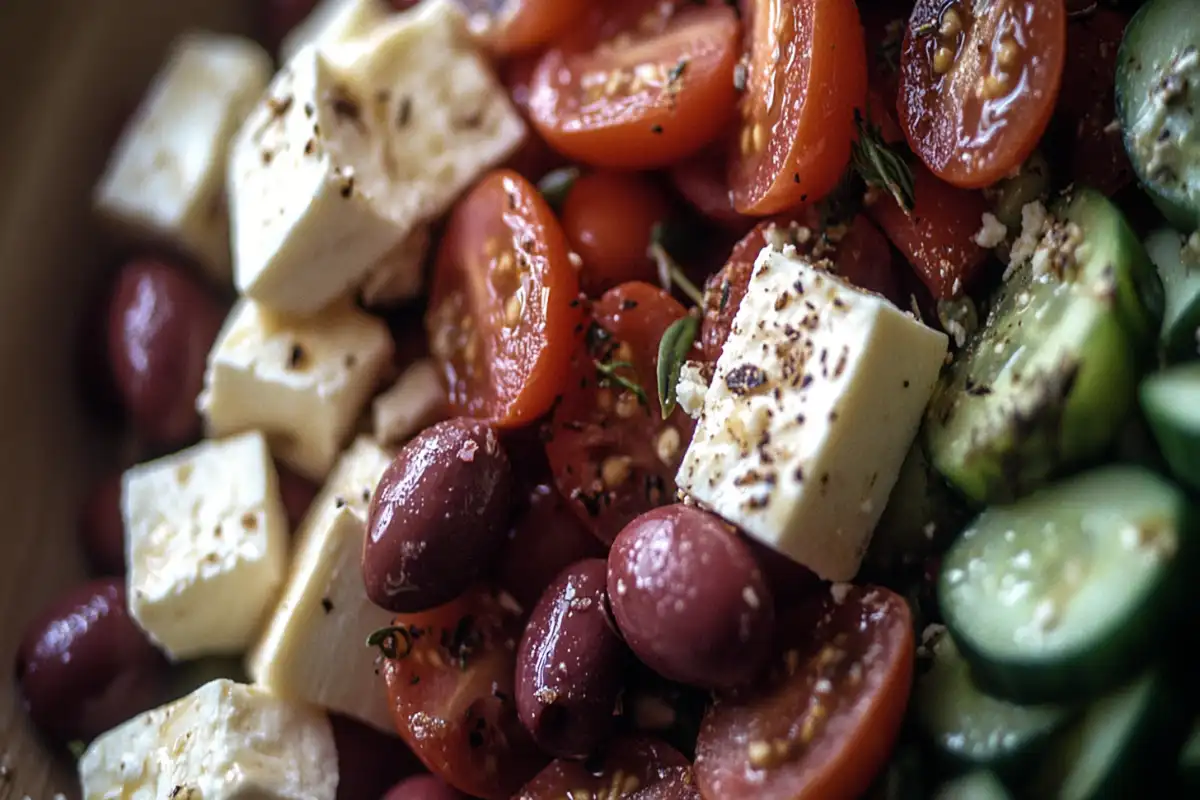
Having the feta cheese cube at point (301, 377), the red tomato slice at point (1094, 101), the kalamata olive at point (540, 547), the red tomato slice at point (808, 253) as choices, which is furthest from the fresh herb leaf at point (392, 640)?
the red tomato slice at point (1094, 101)

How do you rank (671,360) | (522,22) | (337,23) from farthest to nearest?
(337,23)
(522,22)
(671,360)

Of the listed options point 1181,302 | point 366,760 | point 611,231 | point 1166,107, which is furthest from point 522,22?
point 366,760

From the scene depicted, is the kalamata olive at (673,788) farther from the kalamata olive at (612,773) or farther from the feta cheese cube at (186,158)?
the feta cheese cube at (186,158)

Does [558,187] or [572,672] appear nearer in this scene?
[572,672]

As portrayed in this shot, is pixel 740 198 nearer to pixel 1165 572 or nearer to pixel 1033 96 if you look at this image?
pixel 1033 96

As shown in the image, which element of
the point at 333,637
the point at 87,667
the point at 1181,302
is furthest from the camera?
the point at 87,667

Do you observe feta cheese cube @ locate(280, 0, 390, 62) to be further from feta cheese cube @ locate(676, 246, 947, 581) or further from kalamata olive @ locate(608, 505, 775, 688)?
kalamata olive @ locate(608, 505, 775, 688)

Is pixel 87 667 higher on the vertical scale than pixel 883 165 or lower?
lower

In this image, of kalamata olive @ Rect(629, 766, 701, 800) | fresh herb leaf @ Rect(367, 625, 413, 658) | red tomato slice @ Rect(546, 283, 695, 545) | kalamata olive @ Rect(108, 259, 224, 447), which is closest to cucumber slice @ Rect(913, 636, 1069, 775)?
kalamata olive @ Rect(629, 766, 701, 800)

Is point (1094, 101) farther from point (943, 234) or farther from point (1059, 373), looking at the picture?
point (1059, 373)
